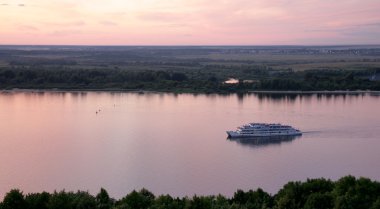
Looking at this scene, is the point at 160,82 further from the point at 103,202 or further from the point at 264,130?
the point at 103,202

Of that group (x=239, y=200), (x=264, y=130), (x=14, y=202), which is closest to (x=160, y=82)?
(x=264, y=130)

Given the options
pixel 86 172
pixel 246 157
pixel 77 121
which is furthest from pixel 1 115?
pixel 246 157

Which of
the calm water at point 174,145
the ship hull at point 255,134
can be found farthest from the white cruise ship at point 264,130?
the calm water at point 174,145

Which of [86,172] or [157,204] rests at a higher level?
[157,204]

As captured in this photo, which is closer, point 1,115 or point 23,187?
point 23,187

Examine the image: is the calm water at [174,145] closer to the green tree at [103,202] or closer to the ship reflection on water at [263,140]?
the ship reflection on water at [263,140]

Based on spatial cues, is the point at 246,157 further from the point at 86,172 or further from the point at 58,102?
the point at 58,102

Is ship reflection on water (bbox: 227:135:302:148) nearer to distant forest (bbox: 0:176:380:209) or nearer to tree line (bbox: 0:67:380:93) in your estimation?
distant forest (bbox: 0:176:380:209)

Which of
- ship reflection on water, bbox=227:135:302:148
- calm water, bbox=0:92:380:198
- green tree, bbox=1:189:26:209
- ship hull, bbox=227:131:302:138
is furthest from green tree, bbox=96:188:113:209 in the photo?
ship hull, bbox=227:131:302:138
